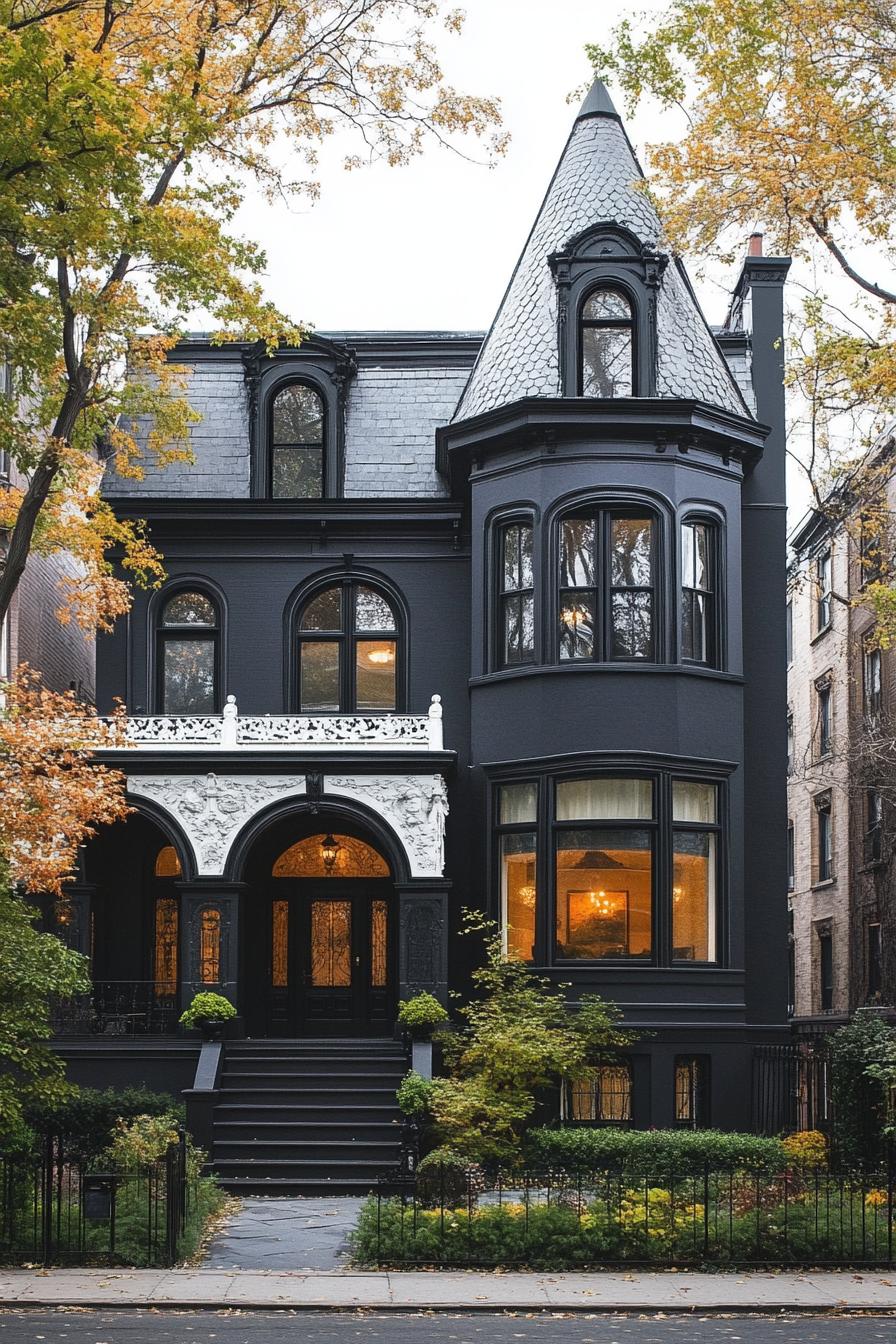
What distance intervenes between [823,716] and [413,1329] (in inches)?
1093

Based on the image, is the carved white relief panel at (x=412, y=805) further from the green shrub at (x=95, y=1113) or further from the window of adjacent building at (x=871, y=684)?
the window of adjacent building at (x=871, y=684)

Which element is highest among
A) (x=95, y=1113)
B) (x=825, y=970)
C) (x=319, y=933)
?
(x=319, y=933)

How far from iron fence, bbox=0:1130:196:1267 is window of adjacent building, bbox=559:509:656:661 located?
10.7 m

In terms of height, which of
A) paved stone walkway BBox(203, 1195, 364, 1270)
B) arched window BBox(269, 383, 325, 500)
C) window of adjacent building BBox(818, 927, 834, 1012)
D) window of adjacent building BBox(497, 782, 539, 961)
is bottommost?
paved stone walkway BBox(203, 1195, 364, 1270)

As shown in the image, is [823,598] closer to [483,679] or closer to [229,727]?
[483,679]

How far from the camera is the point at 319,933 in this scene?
86.6ft

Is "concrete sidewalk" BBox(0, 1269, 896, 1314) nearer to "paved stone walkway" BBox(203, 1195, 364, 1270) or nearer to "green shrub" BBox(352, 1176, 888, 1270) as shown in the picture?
"green shrub" BBox(352, 1176, 888, 1270)

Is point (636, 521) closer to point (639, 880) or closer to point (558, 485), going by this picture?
point (558, 485)

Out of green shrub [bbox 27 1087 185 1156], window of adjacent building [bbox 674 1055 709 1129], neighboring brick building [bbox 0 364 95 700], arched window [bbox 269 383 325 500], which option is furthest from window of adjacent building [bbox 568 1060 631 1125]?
neighboring brick building [bbox 0 364 95 700]

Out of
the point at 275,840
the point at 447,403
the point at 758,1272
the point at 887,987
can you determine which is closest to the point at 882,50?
the point at 447,403

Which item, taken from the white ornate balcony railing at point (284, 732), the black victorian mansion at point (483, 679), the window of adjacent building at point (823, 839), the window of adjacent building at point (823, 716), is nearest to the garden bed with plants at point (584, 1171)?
the black victorian mansion at point (483, 679)

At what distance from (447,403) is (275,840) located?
7.88m

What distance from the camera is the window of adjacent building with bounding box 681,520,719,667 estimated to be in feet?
79.7

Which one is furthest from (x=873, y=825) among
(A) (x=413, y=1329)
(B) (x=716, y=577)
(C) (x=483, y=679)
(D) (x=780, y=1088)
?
(A) (x=413, y=1329)
